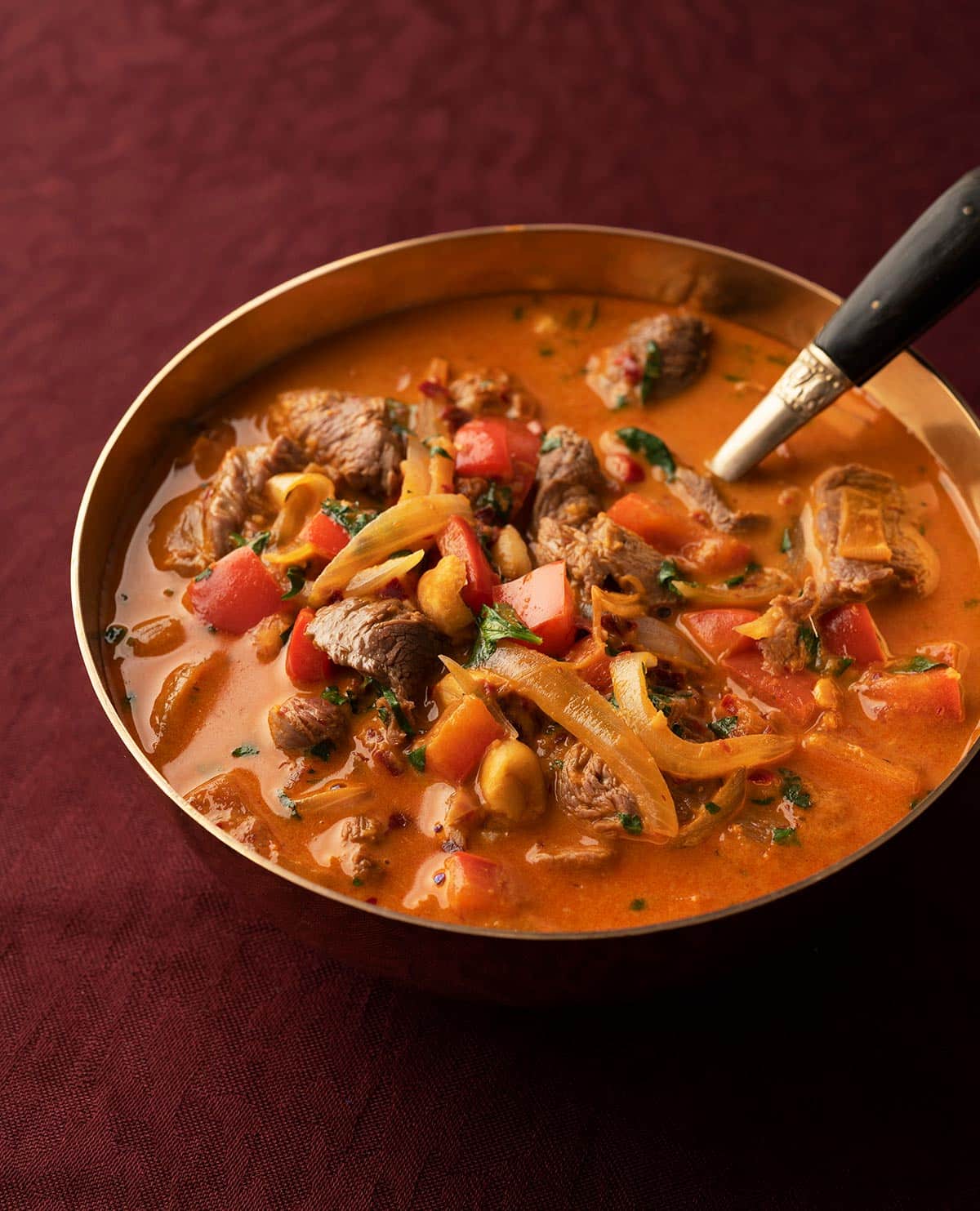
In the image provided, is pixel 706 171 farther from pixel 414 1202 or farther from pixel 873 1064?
pixel 414 1202

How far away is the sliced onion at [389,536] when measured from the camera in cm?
327

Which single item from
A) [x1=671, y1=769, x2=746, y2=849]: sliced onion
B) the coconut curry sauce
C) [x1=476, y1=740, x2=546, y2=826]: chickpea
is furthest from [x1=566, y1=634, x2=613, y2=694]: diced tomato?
[x1=671, y1=769, x2=746, y2=849]: sliced onion

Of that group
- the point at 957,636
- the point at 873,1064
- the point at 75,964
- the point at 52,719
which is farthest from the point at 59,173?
the point at 873,1064

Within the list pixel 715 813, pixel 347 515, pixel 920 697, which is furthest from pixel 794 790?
pixel 347 515

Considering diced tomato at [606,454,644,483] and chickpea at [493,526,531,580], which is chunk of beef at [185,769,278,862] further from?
diced tomato at [606,454,644,483]

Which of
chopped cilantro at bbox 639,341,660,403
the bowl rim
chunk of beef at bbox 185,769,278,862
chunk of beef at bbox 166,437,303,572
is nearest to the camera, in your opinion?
the bowl rim

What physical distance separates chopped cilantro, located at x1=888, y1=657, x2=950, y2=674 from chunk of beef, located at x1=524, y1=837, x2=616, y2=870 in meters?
0.91

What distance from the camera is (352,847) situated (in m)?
2.93

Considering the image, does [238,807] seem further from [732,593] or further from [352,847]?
[732,593]

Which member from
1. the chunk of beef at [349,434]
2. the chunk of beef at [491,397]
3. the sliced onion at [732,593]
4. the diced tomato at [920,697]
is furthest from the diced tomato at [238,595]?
the diced tomato at [920,697]

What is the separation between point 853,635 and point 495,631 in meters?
0.93

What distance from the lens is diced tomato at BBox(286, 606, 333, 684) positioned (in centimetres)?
320

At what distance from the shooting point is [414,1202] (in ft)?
9.37

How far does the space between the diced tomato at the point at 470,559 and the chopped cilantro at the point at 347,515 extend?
0.21 metres
